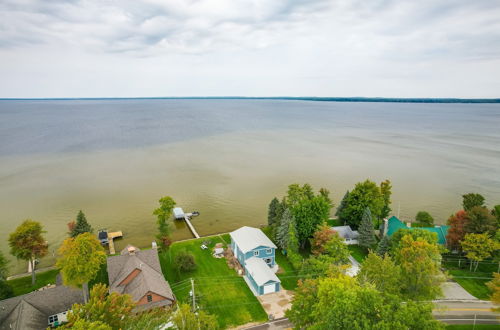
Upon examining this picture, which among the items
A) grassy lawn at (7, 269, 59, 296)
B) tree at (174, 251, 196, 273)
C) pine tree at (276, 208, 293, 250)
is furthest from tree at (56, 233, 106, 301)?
pine tree at (276, 208, 293, 250)

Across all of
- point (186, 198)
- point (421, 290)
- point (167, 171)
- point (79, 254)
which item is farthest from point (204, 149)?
point (421, 290)

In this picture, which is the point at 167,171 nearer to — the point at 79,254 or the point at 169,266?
the point at 169,266

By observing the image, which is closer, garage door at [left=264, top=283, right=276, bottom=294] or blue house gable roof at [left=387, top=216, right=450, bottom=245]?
garage door at [left=264, top=283, right=276, bottom=294]

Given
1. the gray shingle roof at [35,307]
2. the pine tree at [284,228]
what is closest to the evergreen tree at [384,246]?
the pine tree at [284,228]

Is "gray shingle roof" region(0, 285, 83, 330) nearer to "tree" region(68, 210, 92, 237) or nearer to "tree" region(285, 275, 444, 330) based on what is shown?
"tree" region(68, 210, 92, 237)

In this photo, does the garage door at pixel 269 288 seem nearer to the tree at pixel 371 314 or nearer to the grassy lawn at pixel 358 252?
the tree at pixel 371 314

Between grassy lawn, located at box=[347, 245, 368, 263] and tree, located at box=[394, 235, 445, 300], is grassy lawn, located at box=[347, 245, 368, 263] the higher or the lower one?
the lower one
